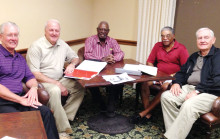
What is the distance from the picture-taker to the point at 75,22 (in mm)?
3840

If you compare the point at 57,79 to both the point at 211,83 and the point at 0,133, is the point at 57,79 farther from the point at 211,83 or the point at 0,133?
the point at 211,83

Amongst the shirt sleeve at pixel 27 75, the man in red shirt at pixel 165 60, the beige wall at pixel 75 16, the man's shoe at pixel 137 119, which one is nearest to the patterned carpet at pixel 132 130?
the man's shoe at pixel 137 119

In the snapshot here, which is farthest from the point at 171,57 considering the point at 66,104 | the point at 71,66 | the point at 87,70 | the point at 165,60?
the point at 66,104

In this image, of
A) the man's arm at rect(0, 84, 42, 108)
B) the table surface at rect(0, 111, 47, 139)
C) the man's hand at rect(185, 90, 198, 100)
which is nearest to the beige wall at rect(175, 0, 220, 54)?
the man's hand at rect(185, 90, 198, 100)

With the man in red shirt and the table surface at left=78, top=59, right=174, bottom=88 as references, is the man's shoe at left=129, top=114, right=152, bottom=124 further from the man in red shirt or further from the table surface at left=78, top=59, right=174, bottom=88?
the table surface at left=78, top=59, right=174, bottom=88

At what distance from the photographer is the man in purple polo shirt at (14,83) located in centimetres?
185

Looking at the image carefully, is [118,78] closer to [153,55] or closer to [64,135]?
[64,135]

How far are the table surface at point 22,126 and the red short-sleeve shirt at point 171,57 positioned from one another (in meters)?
Answer: 1.91

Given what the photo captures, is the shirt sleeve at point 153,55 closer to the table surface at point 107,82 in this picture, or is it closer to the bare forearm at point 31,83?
the table surface at point 107,82

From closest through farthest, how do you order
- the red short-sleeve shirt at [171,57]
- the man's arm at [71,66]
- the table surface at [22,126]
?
1. the table surface at [22,126]
2. the man's arm at [71,66]
3. the red short-sleeve shirt at [171,57]

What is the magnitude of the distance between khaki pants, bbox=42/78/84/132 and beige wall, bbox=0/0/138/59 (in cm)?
88

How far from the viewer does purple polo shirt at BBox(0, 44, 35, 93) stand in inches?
77.2

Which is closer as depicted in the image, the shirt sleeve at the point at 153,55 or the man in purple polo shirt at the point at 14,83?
the man in purple polo shirt at the point at 14,83

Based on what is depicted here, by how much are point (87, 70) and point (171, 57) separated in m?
1.16
